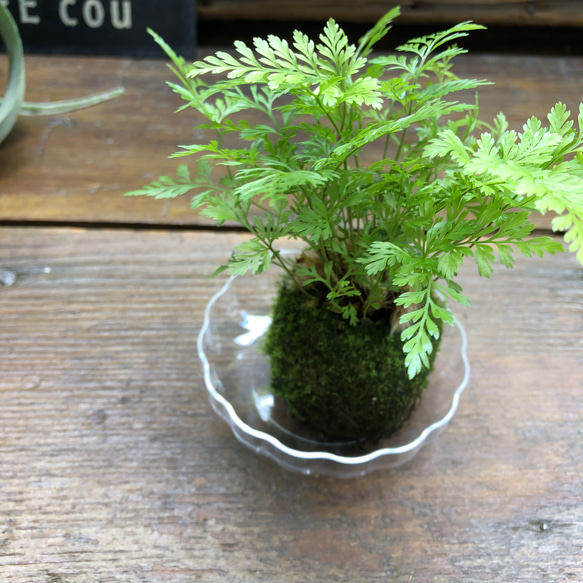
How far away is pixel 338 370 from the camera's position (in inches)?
22.0

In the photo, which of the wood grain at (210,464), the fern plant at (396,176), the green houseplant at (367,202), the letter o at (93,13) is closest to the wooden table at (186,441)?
the wood grain at (210,464)

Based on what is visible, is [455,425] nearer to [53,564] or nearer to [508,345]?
[508,345]

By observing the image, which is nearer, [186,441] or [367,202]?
[367,202]

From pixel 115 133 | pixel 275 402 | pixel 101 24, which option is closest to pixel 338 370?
pixel 275 402

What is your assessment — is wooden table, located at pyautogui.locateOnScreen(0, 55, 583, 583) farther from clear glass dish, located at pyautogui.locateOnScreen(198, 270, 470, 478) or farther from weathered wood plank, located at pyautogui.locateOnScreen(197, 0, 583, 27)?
weathered wood plank, located at pyautogui.locateOnScreen(197, 0, 583, 27)

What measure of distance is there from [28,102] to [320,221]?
868mm

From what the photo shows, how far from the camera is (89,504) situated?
0.60 meters

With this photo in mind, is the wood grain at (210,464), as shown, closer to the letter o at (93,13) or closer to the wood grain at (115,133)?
the wood grain at (115,133)

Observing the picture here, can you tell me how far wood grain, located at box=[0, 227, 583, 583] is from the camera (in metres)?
0.56

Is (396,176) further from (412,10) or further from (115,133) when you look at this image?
(412,10)

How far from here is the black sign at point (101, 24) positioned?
44.8 inches

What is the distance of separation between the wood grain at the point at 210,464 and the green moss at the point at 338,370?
3.1 inches

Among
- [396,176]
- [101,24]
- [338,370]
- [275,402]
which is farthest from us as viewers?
[101,24]

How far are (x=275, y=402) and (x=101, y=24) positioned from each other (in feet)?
3.13
